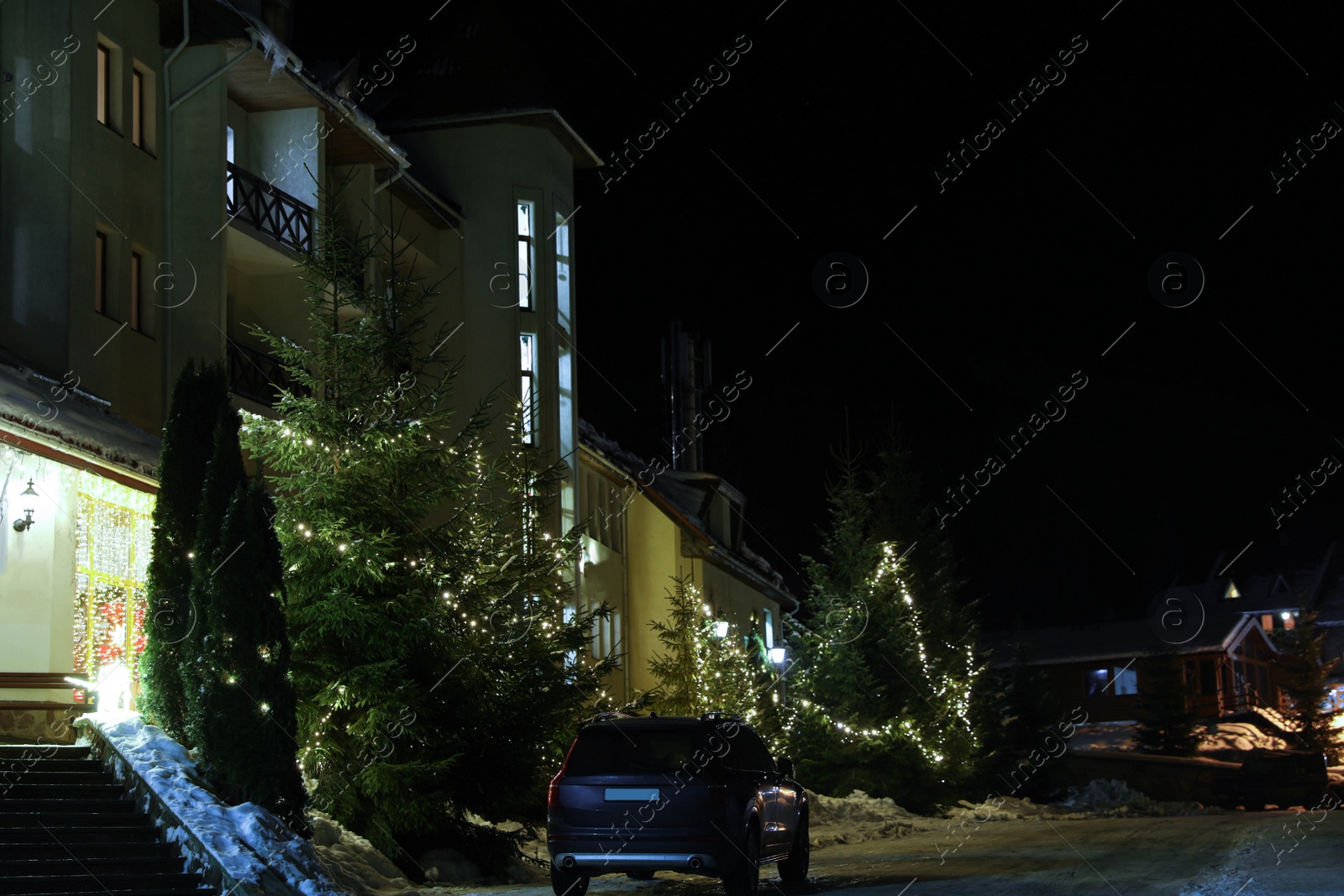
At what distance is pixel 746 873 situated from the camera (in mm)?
13406

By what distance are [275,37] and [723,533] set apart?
28.3m

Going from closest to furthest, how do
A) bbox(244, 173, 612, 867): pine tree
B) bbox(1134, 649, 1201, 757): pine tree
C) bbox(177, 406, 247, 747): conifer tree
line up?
bbox(177, 406, 247, 747): conifer tree < bbox(244, 173, 612, 867): pine tree < bbox(1134, 649, 1201, 757): pine tree

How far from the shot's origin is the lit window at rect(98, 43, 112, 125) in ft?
68.0

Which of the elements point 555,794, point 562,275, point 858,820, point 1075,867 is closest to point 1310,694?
point 858,820

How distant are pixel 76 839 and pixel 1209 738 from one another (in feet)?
193

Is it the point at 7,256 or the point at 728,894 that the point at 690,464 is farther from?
the point at 728,894

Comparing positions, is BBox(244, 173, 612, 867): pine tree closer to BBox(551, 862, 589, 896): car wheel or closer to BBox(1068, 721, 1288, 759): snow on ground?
BBox(551, 862, 589, 896): car wheel

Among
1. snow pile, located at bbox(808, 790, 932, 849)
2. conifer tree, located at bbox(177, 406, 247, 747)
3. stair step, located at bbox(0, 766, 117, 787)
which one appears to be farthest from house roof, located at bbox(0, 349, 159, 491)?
snow pile, located at bbox(808, 790, 932, 849)

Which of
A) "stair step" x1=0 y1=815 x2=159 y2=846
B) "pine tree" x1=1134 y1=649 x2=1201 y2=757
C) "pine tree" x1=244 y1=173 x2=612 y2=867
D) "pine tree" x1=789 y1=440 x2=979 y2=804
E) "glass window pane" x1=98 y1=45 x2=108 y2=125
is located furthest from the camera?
"pine tree" x1=1134 y1=649 x2=1201 y2=757

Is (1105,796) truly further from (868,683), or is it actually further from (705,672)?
(705,672)

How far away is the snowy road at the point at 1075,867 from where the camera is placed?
12859mm

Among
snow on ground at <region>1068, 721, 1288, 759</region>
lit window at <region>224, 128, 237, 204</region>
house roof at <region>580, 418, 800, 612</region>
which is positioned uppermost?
lit window at <region>224, 128, 237, 204</region>

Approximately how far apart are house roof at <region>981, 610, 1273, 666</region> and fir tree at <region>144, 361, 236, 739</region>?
5823 cm

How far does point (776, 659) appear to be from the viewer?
35.8 metres
